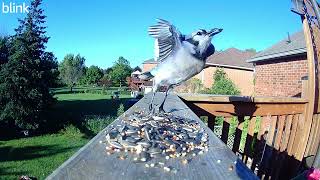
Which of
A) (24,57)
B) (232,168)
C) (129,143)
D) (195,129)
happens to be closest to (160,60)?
(195,129)

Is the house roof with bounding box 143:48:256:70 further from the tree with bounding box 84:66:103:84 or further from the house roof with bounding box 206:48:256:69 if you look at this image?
the tree with bounding box 84:66:103:84

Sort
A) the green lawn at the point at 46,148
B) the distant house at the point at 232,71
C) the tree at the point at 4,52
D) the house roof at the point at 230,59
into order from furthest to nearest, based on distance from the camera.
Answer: the house roof at the point at 230,59, the distant house at the point at 232,71, the tree at the point at 4,52, the green lawn at the point at 46,148

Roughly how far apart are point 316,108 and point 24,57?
44.0 feet

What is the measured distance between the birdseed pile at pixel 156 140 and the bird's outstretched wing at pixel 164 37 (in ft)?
1.64

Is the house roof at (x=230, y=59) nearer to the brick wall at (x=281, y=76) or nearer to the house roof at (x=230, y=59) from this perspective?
the house roof at (x=230, y=59)

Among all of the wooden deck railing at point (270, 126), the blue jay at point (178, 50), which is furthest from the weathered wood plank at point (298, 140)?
the blue jay at point (178, 50)

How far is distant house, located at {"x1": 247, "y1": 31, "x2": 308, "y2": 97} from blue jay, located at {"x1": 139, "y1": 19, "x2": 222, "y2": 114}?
6470mm

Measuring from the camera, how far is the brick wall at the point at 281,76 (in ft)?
28.6

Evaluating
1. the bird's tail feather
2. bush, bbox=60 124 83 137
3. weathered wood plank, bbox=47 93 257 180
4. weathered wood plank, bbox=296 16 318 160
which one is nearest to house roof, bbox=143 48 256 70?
bush, bbox=60 124 83 137

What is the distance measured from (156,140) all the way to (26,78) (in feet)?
49.1

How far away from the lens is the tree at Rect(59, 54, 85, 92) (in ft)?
212

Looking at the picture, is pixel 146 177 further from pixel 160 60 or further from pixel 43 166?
pixel 43 166

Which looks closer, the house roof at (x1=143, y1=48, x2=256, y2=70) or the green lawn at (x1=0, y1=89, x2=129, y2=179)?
the green lawn at (x1=0, y1=89, x2=129, y2=179)

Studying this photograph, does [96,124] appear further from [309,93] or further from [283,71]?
[309,93]
